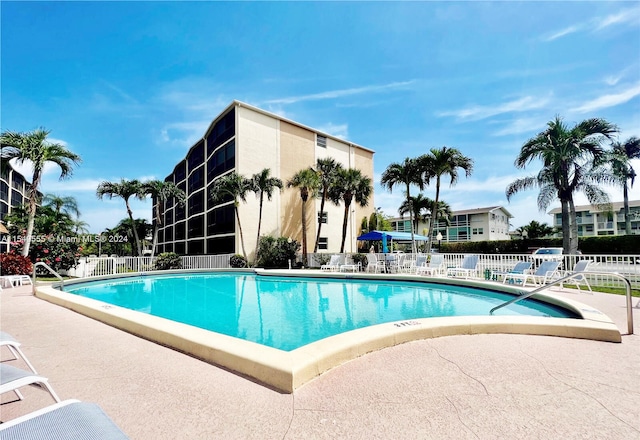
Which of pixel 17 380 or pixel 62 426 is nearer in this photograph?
pixel 62 426

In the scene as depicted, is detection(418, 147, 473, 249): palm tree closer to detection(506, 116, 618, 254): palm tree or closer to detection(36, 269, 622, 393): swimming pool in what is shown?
detection(506, 116, 618, 254): palm tree

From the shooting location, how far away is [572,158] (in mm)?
16812

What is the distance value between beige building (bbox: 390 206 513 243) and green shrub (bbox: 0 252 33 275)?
44486mm

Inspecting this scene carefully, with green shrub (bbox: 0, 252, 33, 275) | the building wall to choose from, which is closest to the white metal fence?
green shrub (bbox: 0, 252, 33, 275)

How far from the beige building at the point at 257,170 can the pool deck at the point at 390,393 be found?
20.6m

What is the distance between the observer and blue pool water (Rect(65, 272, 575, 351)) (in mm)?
6625

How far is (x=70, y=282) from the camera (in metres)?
13.3

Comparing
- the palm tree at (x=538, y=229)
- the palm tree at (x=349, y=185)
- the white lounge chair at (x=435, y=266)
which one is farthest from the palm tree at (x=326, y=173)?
the palm tree at (x=538, y=229)

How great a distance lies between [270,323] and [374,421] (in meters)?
4.98

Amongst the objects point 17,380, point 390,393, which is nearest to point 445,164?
point 390,393

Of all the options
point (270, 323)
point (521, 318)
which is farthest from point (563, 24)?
point (270, 323)

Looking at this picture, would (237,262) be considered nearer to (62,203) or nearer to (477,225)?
(62,203)

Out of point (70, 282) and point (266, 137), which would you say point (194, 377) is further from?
point (266, 137)

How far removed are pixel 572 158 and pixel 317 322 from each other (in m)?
17.9
